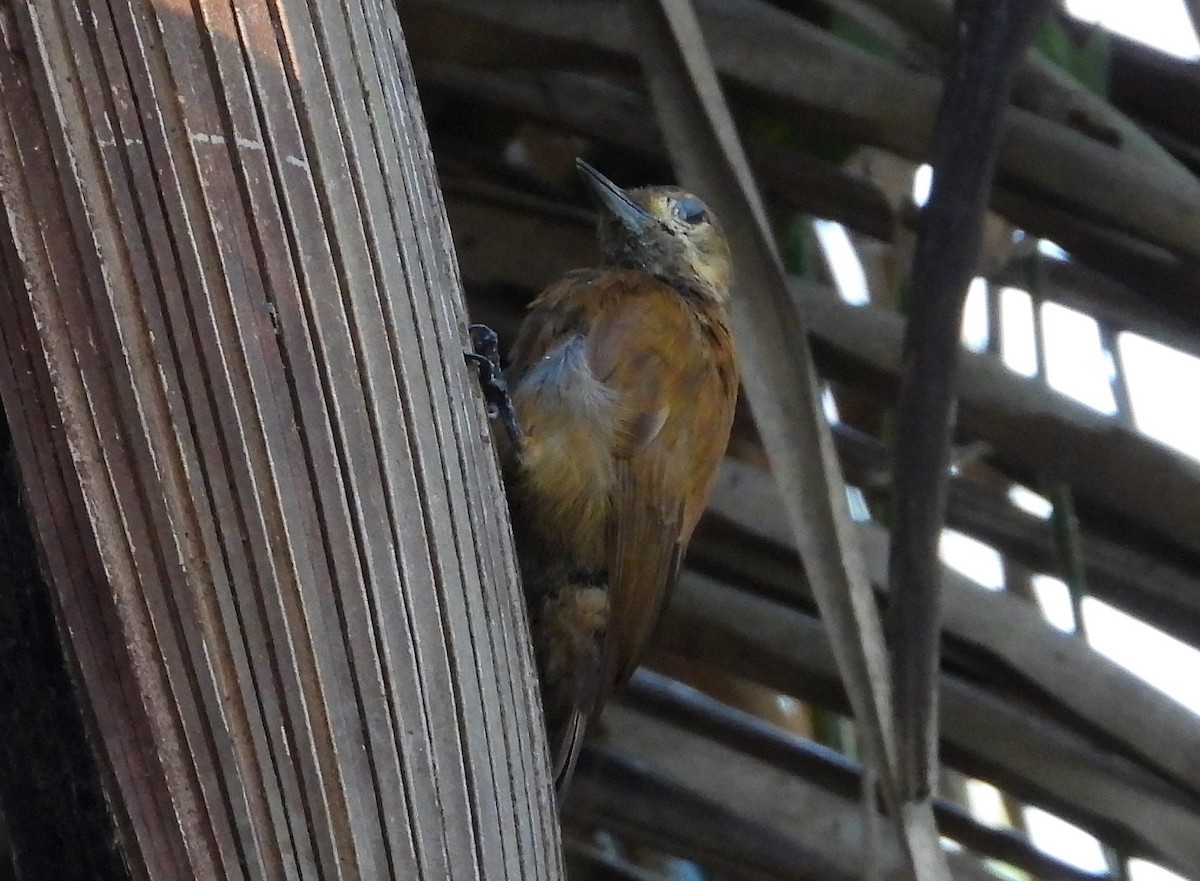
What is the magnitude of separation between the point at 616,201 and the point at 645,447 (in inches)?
20.4

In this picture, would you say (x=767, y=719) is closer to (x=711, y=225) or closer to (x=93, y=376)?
(x=711, y=225)

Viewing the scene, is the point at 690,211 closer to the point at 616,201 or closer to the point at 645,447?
the point at 616,201

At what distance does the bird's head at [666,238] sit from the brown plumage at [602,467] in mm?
228

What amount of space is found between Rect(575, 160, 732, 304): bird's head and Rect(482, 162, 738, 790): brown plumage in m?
0.23

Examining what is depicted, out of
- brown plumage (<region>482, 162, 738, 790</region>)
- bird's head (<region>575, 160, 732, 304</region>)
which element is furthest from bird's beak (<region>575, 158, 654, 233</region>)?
brown plumage (<region>482, 162, 738, 790</region>)

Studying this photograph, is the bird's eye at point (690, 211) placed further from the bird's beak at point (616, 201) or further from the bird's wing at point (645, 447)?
the bird's wing at point (645, 447)

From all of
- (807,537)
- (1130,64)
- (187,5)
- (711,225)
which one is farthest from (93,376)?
(711,225)

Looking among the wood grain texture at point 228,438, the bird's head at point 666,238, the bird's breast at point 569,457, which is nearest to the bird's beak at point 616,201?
the bird's head at point 666,238

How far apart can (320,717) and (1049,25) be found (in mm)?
1556

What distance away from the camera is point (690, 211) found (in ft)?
9.31

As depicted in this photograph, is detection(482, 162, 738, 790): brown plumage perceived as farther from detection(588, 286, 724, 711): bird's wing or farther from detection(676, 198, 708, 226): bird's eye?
detection(676, 198, 708, 226): bird's eye

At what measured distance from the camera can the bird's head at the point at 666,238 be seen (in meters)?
2.50

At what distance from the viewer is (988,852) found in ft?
6.47

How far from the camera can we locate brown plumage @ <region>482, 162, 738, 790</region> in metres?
1.99
